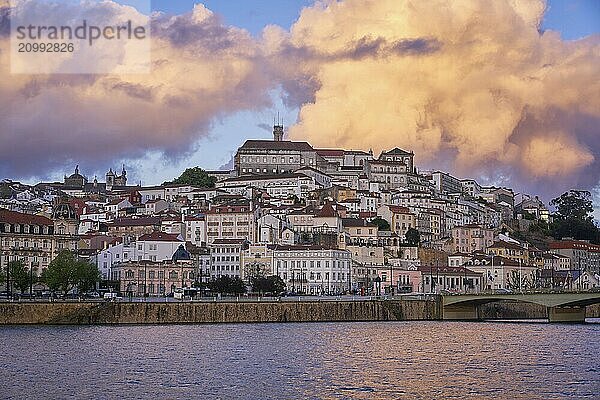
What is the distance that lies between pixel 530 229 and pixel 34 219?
87.4 meters

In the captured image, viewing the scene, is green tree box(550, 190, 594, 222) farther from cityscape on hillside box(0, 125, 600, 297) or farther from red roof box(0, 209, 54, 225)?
red roof box(0, 209, 54, 225)

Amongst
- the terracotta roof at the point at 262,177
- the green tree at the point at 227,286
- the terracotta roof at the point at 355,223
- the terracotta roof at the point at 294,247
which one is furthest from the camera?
the terracotta roof at the point at 262,177

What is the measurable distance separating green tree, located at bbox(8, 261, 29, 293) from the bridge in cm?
3092

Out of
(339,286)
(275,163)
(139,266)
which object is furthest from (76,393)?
(275,163)

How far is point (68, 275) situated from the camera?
78.6m

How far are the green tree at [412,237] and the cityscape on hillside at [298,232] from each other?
26 centimetres

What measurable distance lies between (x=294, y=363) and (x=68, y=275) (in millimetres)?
37549

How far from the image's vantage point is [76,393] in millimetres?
35188

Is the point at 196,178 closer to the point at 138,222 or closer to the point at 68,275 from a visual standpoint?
the point at 138,222

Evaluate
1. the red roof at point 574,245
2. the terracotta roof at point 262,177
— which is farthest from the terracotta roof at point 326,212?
the red roof at point 574,245

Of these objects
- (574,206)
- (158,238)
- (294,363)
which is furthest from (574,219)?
(294,363)

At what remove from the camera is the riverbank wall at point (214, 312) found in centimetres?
6994

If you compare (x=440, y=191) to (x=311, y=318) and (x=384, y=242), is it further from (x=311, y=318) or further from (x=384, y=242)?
(x=311, y=318)

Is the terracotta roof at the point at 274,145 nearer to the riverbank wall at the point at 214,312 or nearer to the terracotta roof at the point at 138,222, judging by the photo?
the terracotta roof at the point at 138,222
